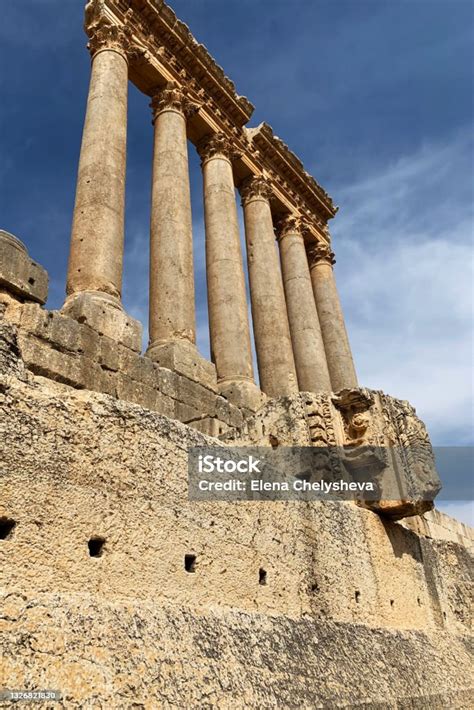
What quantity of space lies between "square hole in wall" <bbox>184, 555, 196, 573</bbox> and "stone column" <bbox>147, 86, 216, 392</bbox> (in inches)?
272

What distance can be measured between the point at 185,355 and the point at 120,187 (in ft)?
12.0

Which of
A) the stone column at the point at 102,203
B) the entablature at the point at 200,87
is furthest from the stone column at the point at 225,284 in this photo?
the stone column at the point at 102,203

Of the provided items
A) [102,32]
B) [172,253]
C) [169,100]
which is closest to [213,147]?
[169,100]

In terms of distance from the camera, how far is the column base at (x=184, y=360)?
10.2 meters

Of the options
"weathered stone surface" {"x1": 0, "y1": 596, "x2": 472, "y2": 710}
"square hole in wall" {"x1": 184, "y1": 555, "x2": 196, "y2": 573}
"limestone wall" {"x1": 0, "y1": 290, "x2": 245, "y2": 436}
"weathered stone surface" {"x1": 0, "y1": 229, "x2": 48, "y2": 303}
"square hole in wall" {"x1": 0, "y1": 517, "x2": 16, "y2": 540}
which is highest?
"weathered stone surface" {"x1": 0, "y1": 229, "x2": 48, "y2": 303}

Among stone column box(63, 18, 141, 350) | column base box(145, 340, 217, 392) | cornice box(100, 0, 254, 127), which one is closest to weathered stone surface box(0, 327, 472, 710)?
stone column box(63, 18, 141, 350)

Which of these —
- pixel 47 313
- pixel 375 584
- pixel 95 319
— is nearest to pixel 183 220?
pixel 95 319

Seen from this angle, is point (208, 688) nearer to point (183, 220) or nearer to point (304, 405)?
point (304, 405)

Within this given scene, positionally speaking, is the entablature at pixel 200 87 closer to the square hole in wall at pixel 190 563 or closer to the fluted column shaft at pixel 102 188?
the fluted column shaft at pixel 102 188

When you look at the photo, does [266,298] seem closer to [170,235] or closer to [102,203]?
[170,235]

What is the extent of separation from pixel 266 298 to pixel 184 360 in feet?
Answer: 20.2

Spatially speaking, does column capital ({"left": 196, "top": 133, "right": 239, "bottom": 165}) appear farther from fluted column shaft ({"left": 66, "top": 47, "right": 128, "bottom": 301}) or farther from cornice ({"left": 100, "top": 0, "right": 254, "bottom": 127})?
fluted column shaft ({"left": 66, "top": 47, "right": 128, "bottom": 301})

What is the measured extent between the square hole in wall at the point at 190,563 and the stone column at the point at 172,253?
691cm

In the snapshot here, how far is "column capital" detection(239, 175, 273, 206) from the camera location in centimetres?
1808
